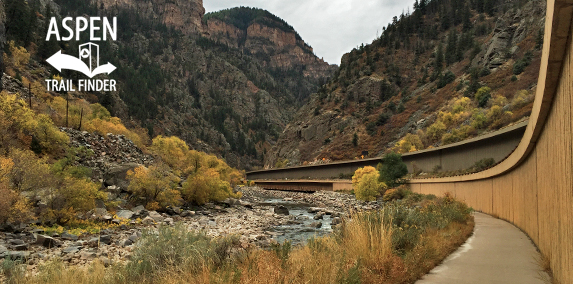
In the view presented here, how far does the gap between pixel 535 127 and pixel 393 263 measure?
576 centimetres

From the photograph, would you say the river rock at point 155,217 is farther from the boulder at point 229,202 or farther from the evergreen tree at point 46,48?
the evergreen tree at point 46,48

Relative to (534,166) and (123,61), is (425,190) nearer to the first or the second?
(534,166)

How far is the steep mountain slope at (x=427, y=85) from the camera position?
5997cm

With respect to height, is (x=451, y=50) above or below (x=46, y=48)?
above

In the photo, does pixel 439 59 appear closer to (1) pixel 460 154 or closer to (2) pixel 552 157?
(1) pixel 460 154

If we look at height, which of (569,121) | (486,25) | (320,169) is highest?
(486,25)

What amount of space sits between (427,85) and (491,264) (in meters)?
91.8

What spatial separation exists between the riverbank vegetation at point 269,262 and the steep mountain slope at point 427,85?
41.1 meters

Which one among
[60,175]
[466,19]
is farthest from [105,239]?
[466,19]

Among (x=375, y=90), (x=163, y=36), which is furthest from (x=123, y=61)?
(x=375, y=90)

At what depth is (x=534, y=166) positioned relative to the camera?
11.0m

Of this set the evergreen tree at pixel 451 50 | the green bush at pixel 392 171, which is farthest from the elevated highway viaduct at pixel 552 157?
the evergreen tree at pixel 451 50

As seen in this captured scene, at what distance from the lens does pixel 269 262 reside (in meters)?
6.02

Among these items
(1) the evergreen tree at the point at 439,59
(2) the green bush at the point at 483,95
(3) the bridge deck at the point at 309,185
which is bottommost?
(3) the bridge deck at the point at 309,185
